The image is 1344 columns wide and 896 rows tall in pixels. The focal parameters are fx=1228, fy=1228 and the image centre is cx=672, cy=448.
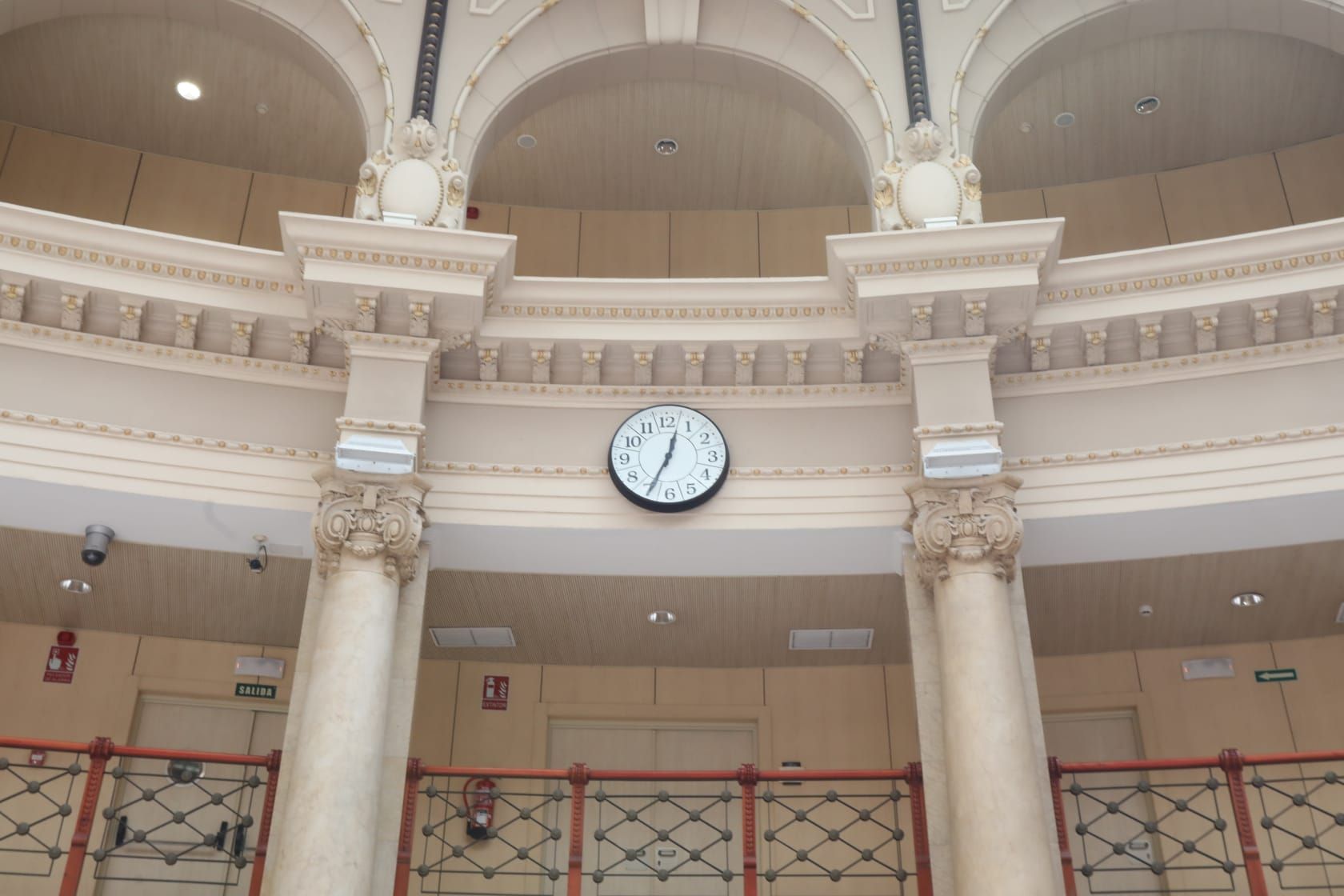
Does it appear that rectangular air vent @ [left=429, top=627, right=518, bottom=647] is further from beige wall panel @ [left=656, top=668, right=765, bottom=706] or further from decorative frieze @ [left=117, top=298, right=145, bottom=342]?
decorative frieze @ [left=117, top=298, right=145, bottom=342]

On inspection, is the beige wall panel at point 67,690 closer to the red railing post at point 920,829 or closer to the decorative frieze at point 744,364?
the decorative frieze at point 744,364

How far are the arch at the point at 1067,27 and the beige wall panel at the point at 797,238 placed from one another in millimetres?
1957

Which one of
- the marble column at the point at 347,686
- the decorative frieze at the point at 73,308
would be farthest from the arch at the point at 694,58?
the marble column at the point at 347,686

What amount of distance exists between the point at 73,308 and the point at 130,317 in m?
0.33

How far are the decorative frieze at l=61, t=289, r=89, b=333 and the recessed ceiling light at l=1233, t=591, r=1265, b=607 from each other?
8299 mm

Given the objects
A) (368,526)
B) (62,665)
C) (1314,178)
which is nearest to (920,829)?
(368,526)

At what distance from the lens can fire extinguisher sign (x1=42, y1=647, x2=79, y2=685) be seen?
995cm

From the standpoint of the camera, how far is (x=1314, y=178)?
984 centimetres

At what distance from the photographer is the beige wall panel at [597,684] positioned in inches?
409

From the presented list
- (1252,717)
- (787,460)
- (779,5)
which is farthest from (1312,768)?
(779,5)

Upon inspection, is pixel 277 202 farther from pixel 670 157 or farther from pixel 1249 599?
pixel 1249 599

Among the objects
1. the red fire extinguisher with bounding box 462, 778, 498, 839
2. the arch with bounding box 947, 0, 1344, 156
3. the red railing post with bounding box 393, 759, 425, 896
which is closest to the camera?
the red railing post with bounding box 393, 759, 425, 896

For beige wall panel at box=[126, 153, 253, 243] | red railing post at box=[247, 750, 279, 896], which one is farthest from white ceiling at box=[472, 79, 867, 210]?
red railing post at box=[247, 750, 279, 896]

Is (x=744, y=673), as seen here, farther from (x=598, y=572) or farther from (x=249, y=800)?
(x=249, y=800)
